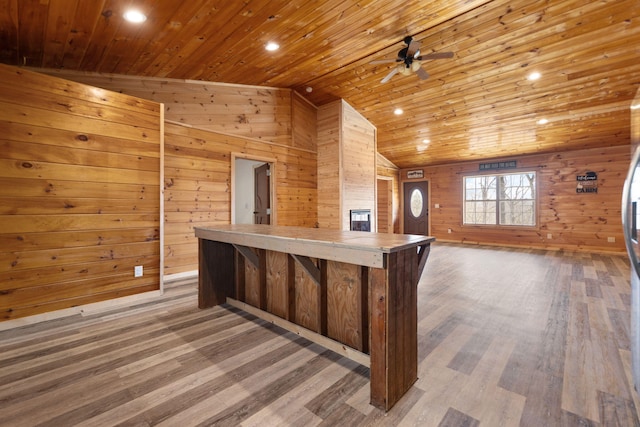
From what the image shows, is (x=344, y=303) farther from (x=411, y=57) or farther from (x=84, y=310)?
(x=411, y=57)

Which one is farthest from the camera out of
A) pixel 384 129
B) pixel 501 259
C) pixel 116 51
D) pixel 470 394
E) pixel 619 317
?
pixel 384 129

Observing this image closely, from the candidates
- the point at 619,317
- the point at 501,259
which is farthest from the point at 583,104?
the point at 619,317

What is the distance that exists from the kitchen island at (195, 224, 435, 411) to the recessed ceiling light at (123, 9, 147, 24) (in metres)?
2.04

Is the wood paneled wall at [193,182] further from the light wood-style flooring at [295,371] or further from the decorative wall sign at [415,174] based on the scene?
the decorative wall sign at [415,174]

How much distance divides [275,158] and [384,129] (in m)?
3.00

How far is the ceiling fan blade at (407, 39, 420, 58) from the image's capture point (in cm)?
327

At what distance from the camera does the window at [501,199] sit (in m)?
7.49

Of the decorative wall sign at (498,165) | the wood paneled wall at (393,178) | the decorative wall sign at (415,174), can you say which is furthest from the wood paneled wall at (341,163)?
the decorative wall sign at (498,165)

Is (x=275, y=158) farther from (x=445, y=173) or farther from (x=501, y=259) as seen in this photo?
(x=445, y=173)

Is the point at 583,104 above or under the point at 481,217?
above

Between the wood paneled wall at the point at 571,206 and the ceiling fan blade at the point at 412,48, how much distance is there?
5.79 meters

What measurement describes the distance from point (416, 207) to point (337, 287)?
26.2ft

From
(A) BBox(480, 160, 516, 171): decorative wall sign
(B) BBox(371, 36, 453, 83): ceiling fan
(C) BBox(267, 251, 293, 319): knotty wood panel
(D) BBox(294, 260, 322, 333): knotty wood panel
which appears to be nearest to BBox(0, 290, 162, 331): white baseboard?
(C) BBox(267, 251, 293, 319): knotty wood panel

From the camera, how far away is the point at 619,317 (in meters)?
2.72
